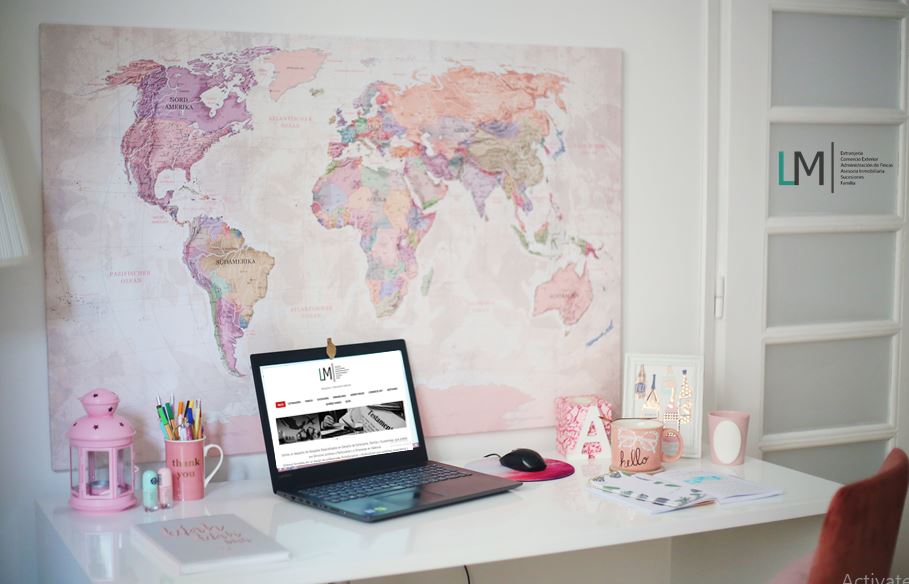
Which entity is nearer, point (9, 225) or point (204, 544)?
point (204, 544)

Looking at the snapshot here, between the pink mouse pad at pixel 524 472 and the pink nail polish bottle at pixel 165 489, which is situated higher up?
the pink nail polish bottle at pixel 165 489

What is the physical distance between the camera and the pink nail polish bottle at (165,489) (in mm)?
1703

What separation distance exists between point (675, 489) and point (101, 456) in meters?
1.15

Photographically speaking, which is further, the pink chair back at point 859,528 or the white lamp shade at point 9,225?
the white lamp shade at point 9,225

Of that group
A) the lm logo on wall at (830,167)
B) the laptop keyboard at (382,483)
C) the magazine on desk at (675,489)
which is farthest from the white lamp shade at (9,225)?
the lm logo on wall at (830,167)

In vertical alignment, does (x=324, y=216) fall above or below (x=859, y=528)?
above

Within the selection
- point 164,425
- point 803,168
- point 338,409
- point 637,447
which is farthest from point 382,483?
point 803,168

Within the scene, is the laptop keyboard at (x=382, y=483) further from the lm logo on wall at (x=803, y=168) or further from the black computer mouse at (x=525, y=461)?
the lm logo on wall at (x=803, y=168)

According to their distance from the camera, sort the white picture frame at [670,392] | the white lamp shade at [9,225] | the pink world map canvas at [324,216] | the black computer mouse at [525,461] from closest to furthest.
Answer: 1. the white lamp shade at [9,225]
2. the pink world map canvas at [324,216]
3. the black computer mouse at [525,461]
4. the white picture frame at [670,392]

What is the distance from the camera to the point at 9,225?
159 cm

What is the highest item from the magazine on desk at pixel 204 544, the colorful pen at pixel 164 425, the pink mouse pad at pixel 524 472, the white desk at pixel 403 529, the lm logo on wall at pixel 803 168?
the lm logo on wall at pixel 803 168

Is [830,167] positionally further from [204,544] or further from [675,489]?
[204,544]

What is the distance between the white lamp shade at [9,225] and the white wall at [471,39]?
168 millimetres

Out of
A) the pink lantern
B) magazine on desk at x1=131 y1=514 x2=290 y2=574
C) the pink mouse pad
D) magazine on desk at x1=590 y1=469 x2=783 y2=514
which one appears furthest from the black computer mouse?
the pink lantern
